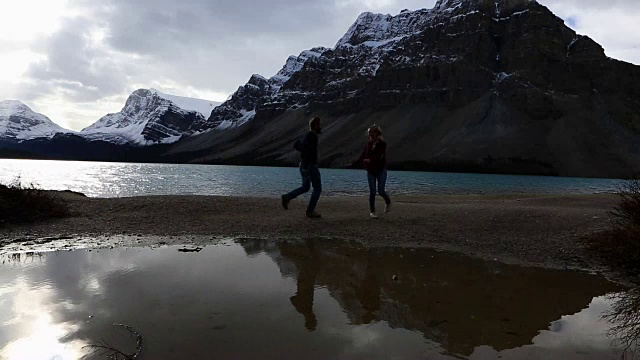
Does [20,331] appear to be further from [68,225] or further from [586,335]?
[68,225]

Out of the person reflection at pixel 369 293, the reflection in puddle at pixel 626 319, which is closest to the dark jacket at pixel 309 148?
the person reflection at pixel 369 293

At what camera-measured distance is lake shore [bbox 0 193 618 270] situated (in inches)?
343

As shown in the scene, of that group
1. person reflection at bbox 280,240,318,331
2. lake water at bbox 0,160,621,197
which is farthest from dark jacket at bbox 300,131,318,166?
lake water at bbox 0,160,621,197

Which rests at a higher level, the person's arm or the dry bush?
the person's arm

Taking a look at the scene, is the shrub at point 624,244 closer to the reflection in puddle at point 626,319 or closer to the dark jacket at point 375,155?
the reflection in puddle at point 626,319

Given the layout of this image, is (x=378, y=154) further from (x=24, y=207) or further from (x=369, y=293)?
(x=24, y=207)

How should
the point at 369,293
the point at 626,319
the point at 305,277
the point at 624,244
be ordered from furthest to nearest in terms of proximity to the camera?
1. the point at 624,244
2. the point at 305,277
3. the point at 369,293
4. the point at 626,319

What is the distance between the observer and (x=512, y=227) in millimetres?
10781

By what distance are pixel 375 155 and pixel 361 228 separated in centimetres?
266

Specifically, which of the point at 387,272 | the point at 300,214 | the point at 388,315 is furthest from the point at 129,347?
the point at 300,214

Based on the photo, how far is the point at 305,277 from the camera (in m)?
6.30

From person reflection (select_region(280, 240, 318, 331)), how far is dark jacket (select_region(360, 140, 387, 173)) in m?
4.03

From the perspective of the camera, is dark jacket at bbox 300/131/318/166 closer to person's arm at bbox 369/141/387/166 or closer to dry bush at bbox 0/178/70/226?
person's arm at bbox 369/141/387/166

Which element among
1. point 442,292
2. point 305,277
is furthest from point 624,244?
point 305,277
